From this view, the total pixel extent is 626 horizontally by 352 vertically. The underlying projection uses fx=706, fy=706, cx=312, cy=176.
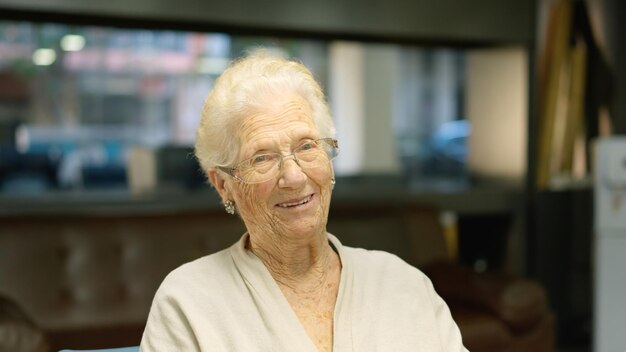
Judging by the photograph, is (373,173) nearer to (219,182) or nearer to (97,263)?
(97,263)

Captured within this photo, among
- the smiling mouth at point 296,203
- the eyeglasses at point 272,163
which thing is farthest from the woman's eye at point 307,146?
the smiling mouth at point 296,203

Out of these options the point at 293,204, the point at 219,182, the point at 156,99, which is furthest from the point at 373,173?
the point at 293,204

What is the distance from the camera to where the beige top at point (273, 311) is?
55.5 inches

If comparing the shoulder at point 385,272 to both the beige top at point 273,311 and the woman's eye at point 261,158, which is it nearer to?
the beige top at point 273,311

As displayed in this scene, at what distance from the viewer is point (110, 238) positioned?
3.13m

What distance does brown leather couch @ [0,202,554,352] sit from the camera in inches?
116

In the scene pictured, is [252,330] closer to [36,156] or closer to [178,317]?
[178,317]

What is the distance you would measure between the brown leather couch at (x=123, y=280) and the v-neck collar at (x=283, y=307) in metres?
1.61

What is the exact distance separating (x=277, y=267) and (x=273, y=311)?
5.4 inches

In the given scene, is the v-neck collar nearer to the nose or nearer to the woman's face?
the woman's face

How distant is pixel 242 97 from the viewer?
4.93 feet

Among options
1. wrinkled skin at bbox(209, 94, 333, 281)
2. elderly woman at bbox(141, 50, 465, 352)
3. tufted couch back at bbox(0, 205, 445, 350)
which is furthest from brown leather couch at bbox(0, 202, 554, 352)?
wrinkled skin at bbox(209, 94, 333, 281)

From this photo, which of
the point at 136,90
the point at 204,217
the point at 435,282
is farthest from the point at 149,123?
the point at 435,282

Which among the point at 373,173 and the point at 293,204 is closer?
the point at 293,204
